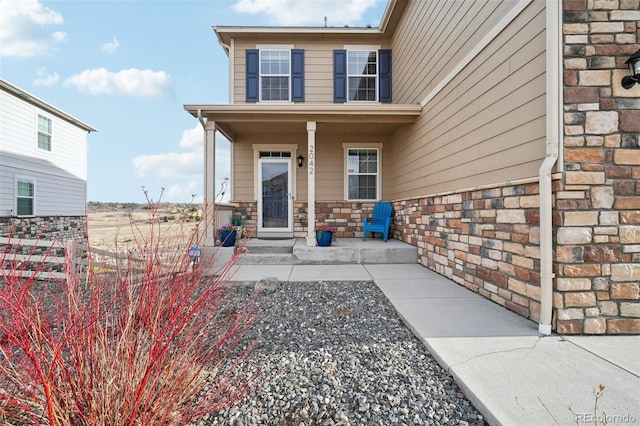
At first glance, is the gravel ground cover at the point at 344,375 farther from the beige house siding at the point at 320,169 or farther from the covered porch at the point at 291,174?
the beige house siding at the point at 320,169

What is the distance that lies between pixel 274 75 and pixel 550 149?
6591mm

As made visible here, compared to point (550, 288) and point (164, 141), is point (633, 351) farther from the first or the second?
point (164, 141)

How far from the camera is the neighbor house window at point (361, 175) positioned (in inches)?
289

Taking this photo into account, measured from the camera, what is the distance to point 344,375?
78.4 inches

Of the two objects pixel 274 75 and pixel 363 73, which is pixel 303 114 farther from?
pixel 363 73

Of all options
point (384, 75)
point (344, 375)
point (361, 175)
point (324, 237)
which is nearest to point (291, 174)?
point (361, 175)

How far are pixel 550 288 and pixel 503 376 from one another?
1.08 meters

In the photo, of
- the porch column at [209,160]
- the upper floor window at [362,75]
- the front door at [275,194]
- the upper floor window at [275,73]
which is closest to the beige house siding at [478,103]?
the upper floor window at [362,75]

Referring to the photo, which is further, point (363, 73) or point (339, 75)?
point (363, 73)

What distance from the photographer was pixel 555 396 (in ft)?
5.46

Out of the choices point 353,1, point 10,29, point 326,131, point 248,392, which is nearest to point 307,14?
point 353,1

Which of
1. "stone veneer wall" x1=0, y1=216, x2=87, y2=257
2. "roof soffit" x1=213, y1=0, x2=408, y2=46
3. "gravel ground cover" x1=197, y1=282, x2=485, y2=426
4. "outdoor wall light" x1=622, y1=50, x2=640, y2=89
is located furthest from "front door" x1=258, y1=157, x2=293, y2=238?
"outdoor wall light" x1=622, y1=50, x2=640, y2=89

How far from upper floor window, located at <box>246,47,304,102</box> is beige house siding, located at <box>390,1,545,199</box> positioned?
2774 millimetres

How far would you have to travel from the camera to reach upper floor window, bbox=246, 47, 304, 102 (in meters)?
7.34
